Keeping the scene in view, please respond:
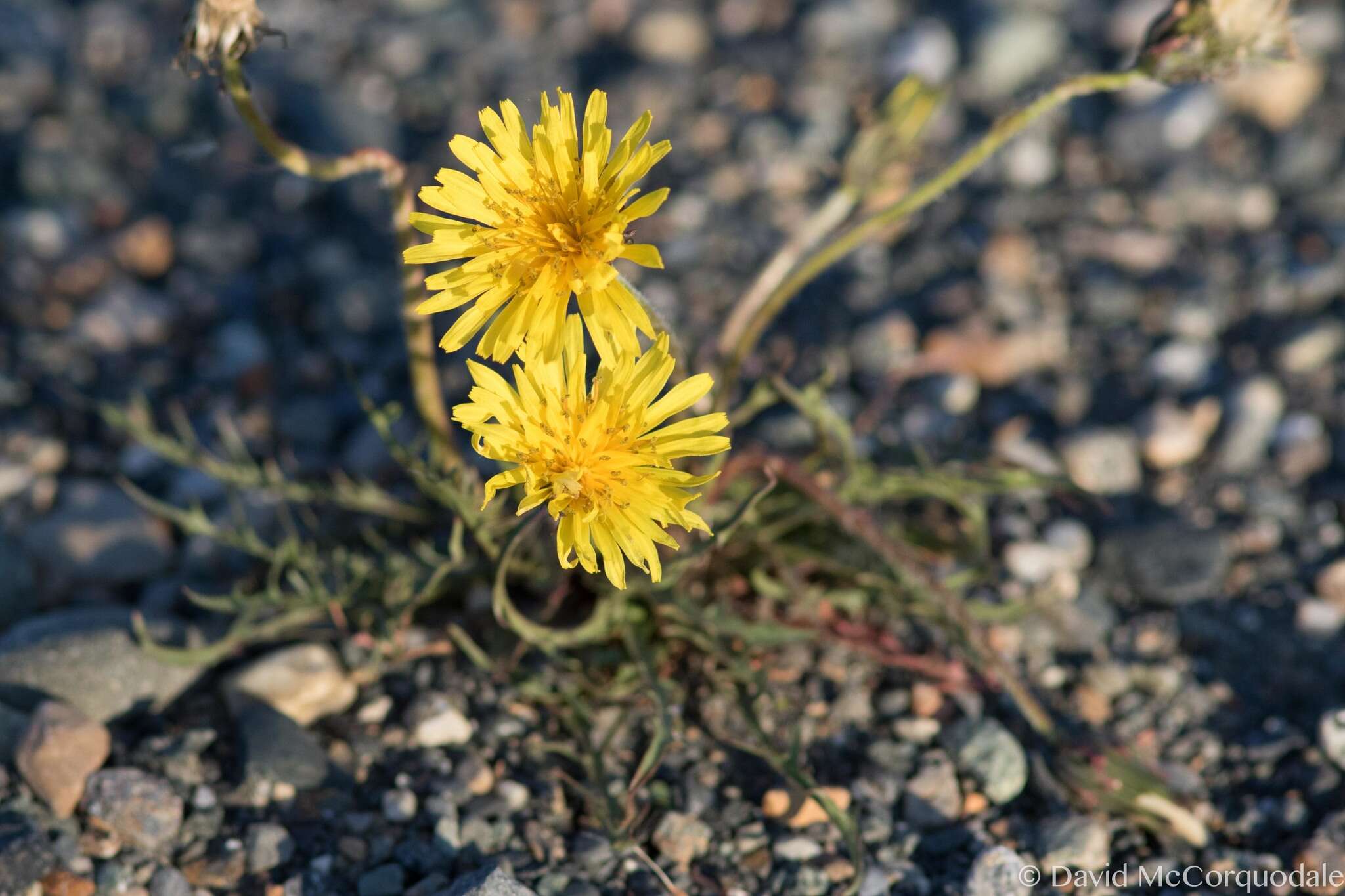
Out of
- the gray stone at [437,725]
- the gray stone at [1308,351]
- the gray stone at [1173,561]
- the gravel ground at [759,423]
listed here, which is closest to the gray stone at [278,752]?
the gravel ground at [759,423]

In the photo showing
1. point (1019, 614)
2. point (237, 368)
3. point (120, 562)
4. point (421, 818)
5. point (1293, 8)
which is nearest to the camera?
point (421, 818)

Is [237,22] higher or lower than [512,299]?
higher

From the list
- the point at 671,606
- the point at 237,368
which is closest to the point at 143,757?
the point at 671,606

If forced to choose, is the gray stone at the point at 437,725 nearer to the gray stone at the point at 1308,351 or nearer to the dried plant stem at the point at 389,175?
the dried plant stem at the point at 389,175

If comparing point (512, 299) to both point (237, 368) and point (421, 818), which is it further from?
point (237, 368)

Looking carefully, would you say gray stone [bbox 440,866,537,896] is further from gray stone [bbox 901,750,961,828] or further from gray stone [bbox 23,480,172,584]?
gray stone [bbox 23,480,172,584]

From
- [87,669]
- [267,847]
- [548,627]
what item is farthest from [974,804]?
[87,669]

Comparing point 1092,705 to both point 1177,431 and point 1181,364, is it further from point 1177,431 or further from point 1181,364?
point 1181,364

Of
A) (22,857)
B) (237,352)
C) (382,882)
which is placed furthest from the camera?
(237,352)
